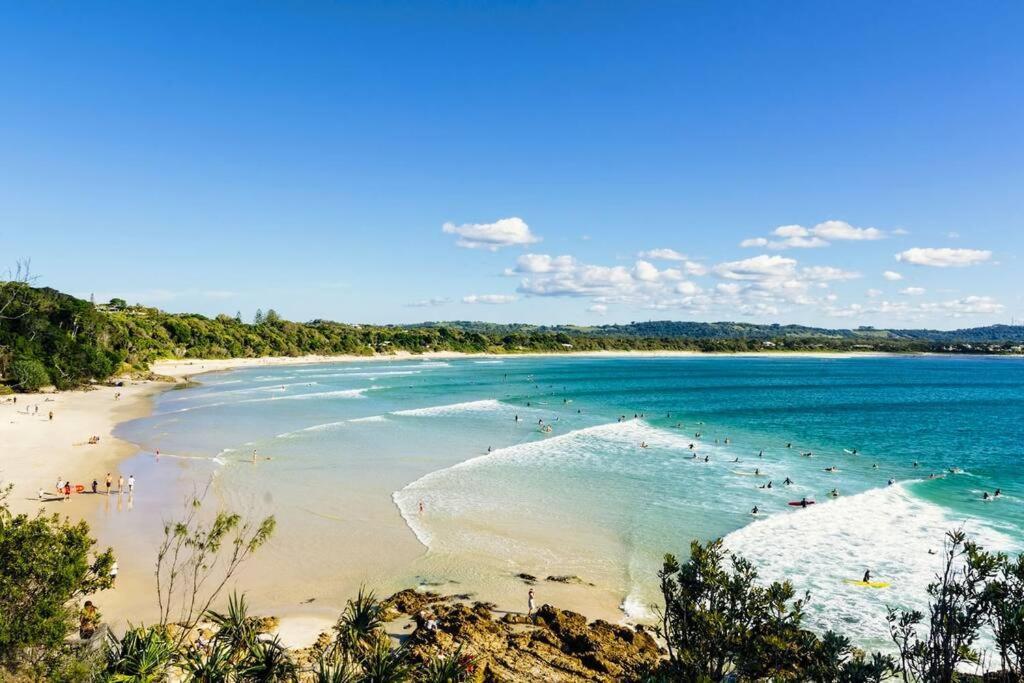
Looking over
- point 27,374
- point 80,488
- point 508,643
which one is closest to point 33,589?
point 508,643

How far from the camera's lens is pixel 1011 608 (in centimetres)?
1253

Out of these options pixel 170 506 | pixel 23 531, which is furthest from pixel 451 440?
pixel 23 531

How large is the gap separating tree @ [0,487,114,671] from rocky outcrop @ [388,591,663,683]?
8534 millimetres

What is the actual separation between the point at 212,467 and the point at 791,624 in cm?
3958

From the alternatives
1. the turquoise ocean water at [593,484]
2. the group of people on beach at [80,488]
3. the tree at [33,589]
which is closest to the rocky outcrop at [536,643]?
the turquoise ocean water at [593,484]

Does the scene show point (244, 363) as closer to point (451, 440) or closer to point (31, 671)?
point (451, 440)

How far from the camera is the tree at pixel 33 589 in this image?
13438 millimetres

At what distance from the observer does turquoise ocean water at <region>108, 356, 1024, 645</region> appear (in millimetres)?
25520

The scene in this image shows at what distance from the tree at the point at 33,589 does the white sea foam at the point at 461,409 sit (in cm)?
5266

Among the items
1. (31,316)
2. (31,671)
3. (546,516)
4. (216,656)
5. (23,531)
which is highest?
(31,316)

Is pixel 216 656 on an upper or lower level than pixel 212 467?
upper

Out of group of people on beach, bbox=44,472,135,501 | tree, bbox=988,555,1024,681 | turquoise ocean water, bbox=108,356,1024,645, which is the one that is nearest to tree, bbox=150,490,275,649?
turquoise ocean water, bbox=108,356,1024,645

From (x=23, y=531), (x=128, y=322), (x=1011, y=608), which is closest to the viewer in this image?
(x=1011, y=608)

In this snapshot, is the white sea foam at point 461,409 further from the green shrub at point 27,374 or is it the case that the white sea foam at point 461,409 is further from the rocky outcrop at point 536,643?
the rocky outcrop at point 536,643
